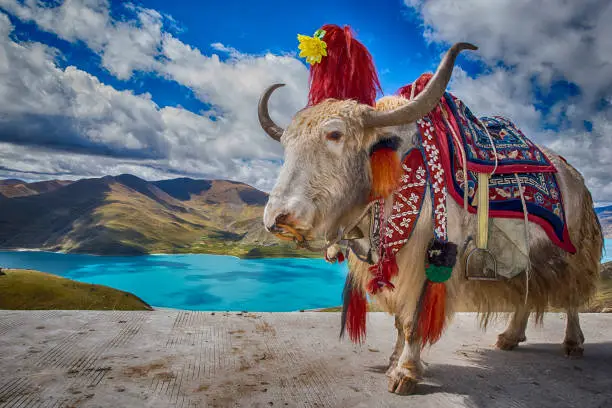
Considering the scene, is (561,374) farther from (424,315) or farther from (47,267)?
(47,267)

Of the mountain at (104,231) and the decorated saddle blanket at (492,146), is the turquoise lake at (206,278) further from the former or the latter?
the decorated saddle blanket at (492,146)

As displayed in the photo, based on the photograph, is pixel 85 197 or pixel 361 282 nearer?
pixel 361 282

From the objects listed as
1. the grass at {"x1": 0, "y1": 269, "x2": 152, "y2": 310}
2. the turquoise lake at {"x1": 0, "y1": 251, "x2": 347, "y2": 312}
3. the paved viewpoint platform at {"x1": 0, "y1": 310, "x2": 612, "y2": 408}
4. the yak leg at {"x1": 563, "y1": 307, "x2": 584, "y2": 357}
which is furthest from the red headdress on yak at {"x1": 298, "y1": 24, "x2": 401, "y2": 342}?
the turquoise lake at {"x1": 0, "y1": 251, "x2": 347, "y2": 312}

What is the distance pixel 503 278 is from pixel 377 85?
1.76 m

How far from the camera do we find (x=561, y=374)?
3.04 m

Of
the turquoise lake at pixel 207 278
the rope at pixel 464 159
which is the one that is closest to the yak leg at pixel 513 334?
the rope at pixel 464 159

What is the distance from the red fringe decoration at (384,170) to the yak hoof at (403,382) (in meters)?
1.30

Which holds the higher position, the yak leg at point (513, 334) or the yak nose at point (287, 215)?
the yak nose at point (287, 215)

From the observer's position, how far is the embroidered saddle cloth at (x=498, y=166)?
2.59 meters

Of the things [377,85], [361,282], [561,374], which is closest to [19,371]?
[361,282]

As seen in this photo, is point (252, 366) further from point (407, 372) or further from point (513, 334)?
point (513, 334)

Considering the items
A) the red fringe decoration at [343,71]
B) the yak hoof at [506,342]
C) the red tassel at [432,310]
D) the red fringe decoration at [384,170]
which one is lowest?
the yak hoof at [506,342]

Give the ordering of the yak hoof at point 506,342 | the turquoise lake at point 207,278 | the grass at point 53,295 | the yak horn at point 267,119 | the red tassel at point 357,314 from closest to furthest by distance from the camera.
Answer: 1. the yak horn at point 267,119
2. the red tassel at point 357,314
3. the yak hoof at point 506,342
4. the grass at point 53,295
5. the turquoise lake at point 207,278

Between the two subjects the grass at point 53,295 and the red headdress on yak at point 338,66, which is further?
the grass at point 53,295
